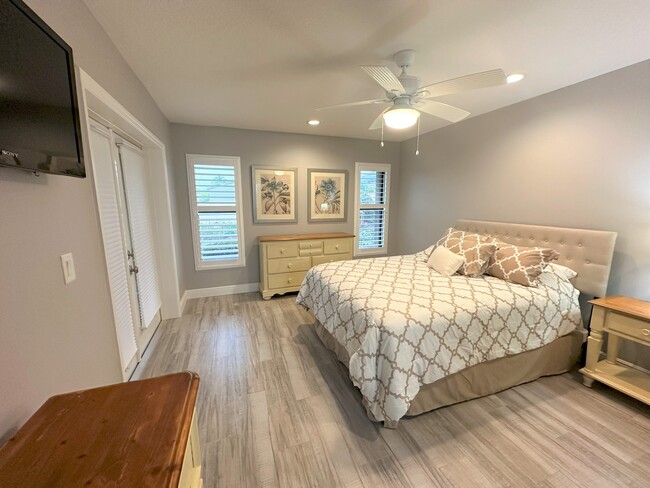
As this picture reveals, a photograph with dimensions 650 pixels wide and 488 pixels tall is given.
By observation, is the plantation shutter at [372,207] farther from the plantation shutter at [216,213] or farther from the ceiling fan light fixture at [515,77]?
the ceiling fan light fixture at [515,77]

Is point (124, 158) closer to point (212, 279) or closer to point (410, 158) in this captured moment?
point (212, 279)

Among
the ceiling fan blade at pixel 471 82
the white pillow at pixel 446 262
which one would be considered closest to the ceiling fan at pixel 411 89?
the ceiling fan blade at pixel 471 82

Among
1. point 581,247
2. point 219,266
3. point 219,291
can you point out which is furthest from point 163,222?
point 581,247

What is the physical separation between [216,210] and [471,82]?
3320mm

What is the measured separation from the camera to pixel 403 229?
185 inches

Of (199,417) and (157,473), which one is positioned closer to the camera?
(157,473)

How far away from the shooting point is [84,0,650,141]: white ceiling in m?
1.41

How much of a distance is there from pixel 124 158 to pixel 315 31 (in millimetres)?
1902

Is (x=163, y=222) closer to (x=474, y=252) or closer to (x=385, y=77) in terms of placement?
(x=385, y=77)

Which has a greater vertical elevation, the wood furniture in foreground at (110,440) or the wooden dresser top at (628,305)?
the wood furniture in foreground at (110,440)

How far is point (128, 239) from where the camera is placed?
230 cm

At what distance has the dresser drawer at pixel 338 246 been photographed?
13.3 ft

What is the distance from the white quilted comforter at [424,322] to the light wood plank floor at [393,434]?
0.86 ft

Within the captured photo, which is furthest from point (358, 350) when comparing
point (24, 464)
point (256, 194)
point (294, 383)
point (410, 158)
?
point (410, 158)
